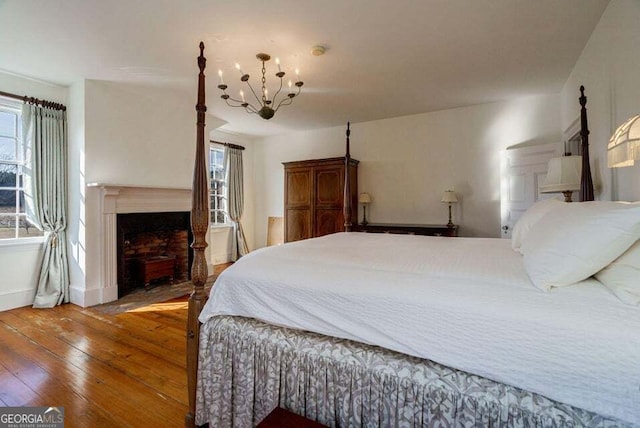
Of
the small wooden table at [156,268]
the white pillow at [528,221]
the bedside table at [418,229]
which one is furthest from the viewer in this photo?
the bedside table at [418,229]

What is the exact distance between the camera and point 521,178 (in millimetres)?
3854

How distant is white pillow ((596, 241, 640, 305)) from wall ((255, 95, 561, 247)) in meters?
3.51

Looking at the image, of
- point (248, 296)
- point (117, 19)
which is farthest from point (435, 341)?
point (117, 19)

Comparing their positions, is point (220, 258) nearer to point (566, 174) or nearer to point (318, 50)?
point (318, 50)

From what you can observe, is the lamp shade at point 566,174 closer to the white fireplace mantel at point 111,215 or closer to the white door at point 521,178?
the white door at point 521,178

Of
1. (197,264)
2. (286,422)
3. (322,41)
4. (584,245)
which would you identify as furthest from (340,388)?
(322,41)

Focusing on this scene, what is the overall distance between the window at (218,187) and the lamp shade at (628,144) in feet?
17.8

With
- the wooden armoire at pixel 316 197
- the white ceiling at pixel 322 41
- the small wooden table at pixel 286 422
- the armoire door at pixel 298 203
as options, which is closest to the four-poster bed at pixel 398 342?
the small wooden table at pixel 286 422

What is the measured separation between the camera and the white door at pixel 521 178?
12.1ft

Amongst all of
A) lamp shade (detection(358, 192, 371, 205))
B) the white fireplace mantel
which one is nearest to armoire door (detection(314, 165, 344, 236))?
lamp shade (detection(358, 192, 371, 205))

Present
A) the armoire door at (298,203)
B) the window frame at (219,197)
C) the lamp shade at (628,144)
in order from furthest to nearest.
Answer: the window frame at (219,197) → the armoire door at (298,203) → the lamp shade at (628,144)

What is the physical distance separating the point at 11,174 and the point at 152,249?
173 cm

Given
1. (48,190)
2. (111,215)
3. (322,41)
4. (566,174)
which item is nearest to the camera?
(566,174)

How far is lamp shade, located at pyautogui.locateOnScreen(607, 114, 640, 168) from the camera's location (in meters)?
1.37
